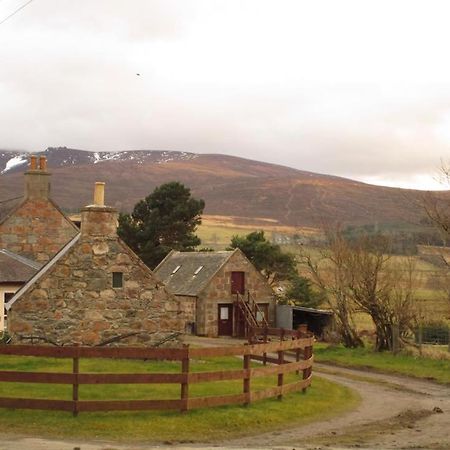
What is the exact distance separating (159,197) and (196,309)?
24.9 metres

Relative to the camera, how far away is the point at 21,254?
3828cm

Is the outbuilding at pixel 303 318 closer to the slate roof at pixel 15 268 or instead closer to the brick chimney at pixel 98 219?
the slate roof at pixel 15 268

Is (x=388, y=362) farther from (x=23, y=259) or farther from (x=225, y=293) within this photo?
(x=225, y=293)

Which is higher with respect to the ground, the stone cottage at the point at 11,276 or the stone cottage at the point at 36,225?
the stone cottage at the point at 36,225

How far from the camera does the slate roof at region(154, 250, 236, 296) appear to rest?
174 feet

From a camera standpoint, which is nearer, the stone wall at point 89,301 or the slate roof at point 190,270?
the stone wall at point 89,301

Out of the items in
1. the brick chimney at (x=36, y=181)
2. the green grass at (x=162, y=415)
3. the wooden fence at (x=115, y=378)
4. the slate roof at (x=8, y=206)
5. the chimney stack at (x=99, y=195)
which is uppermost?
the brick chimney at (x=36, y=181)

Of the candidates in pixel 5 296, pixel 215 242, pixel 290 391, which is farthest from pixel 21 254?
pixel 215 242

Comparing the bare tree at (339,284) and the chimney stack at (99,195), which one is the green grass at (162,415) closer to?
the chimney stack at (99,195)

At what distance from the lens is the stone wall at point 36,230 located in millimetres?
38250

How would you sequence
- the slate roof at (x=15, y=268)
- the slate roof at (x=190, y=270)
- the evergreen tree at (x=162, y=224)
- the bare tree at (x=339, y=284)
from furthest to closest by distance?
the evergreen tree at (x=162, y=224)
the slate roof at (x=190, y=270)
the bare tree at (x=339, y=284)
the slate roof at (x=15, y=268)

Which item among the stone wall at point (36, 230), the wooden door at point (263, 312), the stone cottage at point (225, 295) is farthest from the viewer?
the wooden door at point (263, 312)

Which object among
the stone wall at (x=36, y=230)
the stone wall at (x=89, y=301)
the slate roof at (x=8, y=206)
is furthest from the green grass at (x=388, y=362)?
the slate roof at (x=8, y=206)

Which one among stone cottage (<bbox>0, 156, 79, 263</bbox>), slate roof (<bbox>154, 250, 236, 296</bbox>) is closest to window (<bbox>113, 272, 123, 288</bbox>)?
stone cottage (<bbox>0, 156, 79, 263</bbox>)
